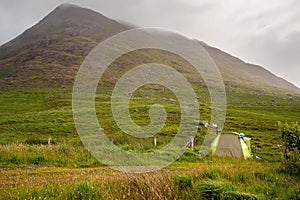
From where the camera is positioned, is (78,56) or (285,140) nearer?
(285,140)

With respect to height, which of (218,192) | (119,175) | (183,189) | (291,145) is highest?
(291,145)

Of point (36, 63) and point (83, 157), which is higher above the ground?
point (36, 63)

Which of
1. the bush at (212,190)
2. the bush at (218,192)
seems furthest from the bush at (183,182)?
the bush at (212,190)

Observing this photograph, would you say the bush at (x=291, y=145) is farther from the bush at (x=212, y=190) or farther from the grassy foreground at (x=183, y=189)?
the bush at (x=212, y=190)

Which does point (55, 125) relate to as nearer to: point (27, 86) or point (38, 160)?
point (38, 160)

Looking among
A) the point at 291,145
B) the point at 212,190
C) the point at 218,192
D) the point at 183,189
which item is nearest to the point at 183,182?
the point at 183,189

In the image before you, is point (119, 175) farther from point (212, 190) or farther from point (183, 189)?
point (212, 190)

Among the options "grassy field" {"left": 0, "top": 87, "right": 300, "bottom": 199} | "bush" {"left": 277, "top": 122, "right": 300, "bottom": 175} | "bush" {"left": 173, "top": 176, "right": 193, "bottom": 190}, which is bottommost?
"grassy field" {"left": 0, "top": 87, "right": 300, "bottom": 199}

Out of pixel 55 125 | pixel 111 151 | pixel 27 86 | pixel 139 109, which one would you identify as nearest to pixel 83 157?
pixel 111 151

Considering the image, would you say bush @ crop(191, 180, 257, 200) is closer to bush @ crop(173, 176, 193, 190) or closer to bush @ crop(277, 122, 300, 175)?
bush @ crop(173, 176, 193, 190)

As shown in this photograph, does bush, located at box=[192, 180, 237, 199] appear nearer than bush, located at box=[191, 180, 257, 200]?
No

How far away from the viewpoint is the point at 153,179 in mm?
7949

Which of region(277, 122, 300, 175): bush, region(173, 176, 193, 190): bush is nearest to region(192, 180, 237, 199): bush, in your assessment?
region(173, 176, 193, 190): bush

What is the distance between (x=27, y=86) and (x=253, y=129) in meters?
103
